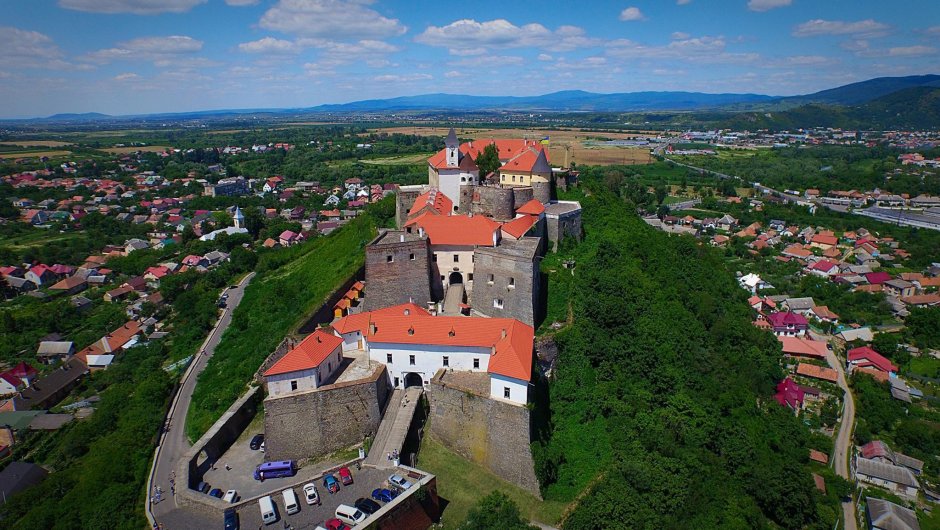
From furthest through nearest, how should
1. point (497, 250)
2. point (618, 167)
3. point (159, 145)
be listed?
point (159, 145) < point (618, 167) < point (497, 250)

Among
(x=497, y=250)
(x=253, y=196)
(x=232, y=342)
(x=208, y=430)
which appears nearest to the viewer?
(x=208, y=430)

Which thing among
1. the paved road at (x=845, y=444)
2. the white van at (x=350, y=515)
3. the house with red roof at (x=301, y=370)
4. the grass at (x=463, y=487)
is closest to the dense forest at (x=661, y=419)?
the grass at (x=463, y=487)

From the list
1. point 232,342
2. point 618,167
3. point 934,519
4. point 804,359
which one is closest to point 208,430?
point 232,342

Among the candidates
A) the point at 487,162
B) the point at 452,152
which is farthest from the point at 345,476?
the point at 487,162

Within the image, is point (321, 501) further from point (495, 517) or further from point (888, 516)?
point (888, 516)

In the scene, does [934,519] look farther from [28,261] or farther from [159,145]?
[159,145]

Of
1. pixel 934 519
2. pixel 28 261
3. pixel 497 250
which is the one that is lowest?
pixel 934 519
